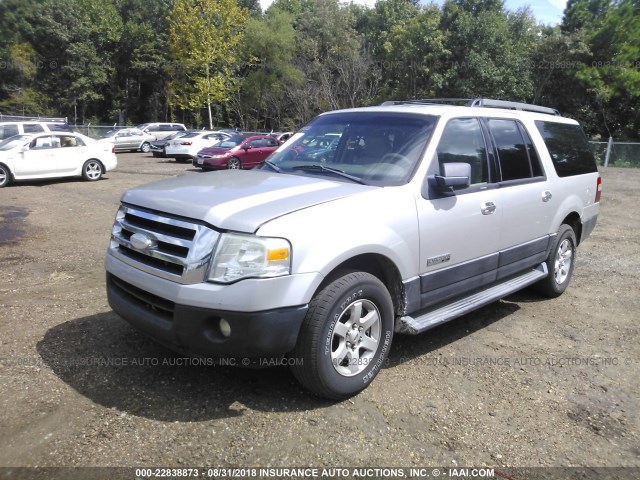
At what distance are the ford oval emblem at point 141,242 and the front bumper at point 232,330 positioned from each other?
0.38m

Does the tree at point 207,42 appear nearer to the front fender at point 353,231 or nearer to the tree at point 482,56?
the tree at point 482,56

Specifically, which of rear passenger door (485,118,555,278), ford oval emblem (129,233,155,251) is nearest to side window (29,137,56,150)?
ford oval emblem (129,233,155,251)

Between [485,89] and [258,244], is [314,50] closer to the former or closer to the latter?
[485,89]

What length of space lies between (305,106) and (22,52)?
2798cm

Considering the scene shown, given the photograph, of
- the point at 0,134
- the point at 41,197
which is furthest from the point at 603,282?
the point at 0,134

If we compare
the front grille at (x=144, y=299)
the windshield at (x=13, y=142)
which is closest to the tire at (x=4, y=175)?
the windshield at (x=13, y=142)

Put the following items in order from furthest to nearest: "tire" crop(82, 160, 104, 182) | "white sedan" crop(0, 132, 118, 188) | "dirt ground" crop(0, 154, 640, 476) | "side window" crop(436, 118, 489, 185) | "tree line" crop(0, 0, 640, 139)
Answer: "tree line" crop(0, 0, 640, 139) < "tire" crop(82, 160, 104, 182) < "white sedan" crop(0, 132, 118, 188) < "side window" crop(436, 118, 489, 185) < "dirt ground" crop(0, 154, 640, 476)

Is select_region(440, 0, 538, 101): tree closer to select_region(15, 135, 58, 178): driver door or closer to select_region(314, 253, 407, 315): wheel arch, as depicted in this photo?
select_region(15, 135, 58, 178): driver door

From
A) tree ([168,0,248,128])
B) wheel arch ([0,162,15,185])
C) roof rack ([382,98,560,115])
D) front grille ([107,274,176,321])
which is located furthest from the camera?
tree ([168,0,248,128])

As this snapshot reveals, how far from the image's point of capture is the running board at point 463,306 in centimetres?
371

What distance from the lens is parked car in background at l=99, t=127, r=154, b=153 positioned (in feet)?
90.7

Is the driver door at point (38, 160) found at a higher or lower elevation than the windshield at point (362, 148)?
lower

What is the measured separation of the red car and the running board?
14397mm

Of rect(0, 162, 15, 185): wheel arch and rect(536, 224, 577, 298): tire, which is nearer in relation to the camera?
rect(536, 224, 577, 298): tire
